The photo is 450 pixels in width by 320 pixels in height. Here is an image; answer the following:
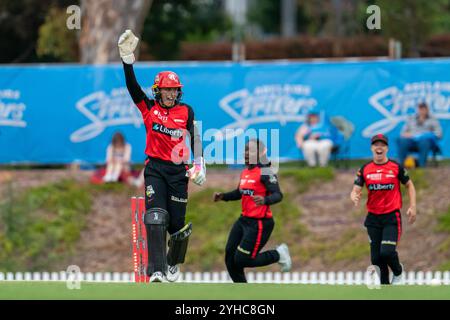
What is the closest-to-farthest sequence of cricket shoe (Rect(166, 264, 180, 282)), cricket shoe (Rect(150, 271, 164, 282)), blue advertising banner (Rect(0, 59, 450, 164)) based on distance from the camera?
cricket shoe (Rect(150, 271, 164, 282))
cricket shoe (Rect(166, 264, 180, 282))
blue advertising banner (Rect(0, 59, 450, 164))

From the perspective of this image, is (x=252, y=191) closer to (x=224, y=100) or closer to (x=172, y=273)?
(x=172, y=273)

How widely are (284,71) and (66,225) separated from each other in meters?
4.80

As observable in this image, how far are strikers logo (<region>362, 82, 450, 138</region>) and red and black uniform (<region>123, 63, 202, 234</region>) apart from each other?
1001cm

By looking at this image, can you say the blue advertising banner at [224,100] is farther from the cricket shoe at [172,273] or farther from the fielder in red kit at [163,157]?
the fielder in red kit at [163,157]

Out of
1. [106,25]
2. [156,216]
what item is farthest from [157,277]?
[106,25]

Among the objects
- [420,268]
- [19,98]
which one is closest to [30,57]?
[19,98]

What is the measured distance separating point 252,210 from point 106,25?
12076mm

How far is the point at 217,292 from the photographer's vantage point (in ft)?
34.7

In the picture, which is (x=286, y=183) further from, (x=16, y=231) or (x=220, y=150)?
(x=16, y=231)

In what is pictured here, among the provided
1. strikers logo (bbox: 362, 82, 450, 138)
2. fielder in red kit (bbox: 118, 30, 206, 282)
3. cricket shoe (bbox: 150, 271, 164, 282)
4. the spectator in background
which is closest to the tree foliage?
the spectator in background

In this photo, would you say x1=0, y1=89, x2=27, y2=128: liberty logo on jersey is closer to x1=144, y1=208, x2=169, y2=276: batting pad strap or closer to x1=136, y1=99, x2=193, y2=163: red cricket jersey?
x1=136, y1=99, x2=193, y2=163: red cricket jersey

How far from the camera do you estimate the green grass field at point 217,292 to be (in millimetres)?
10273

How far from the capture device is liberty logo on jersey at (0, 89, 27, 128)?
2284 centimetres

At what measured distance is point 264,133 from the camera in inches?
859
